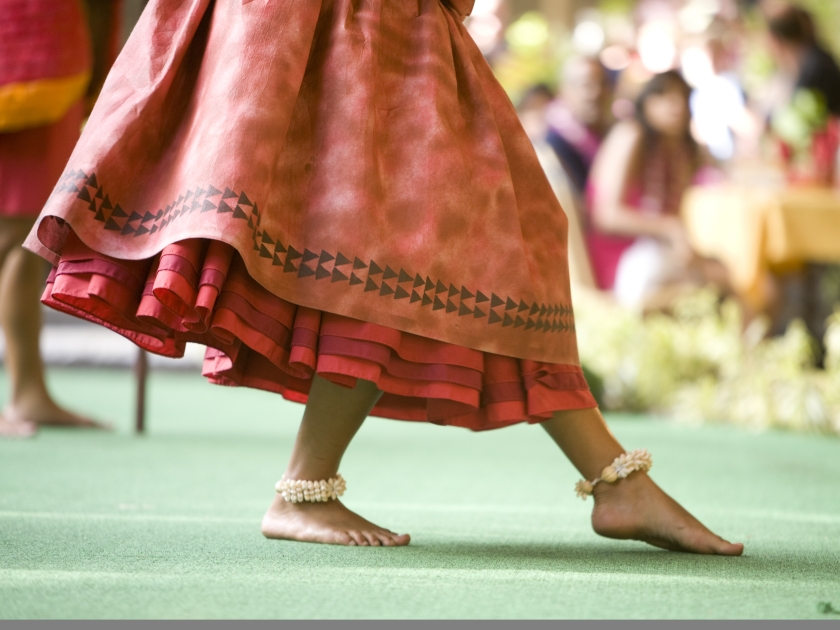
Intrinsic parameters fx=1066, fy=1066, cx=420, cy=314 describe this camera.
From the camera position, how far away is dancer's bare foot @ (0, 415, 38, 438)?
2.50 m

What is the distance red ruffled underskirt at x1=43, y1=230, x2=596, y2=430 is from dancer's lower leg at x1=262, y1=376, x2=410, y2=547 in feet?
0.19

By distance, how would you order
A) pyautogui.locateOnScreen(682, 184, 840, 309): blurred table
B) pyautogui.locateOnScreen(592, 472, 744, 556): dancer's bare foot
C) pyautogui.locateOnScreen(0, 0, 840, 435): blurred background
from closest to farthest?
pyautogui.locateOnScreen(592, 472, 744, 556): dancer's bare foot, pyautogui.locateOnScreen(0, 0, 840, 435): blurred background, pyautogui.locateOnScreen(682, 184, 840, 309): blurred table

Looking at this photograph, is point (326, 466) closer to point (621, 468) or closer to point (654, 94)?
point (621, 468)

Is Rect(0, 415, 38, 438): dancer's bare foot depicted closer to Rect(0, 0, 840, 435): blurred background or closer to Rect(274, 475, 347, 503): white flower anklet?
Rect(0, 0, 840, 435): blurred background

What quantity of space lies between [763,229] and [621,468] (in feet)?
9.41

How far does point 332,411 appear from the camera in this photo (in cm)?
138

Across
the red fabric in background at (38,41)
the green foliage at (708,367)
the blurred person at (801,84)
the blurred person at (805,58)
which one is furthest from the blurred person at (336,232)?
the blurred person at (805,58)

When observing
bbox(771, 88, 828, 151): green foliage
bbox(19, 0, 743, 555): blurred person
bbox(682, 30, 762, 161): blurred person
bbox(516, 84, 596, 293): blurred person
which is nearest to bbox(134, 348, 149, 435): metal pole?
bbox(19, 0, 743, 555): blurred person

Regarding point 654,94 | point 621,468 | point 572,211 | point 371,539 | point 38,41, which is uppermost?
point 654,94

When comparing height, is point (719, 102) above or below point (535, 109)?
above

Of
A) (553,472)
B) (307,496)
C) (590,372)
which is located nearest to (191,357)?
(590,372)

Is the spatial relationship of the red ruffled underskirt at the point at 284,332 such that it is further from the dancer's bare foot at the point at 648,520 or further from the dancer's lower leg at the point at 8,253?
the dancer's lower leg at the point at 8,253

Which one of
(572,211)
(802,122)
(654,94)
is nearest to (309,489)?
(802,122)

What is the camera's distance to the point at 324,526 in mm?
1389
